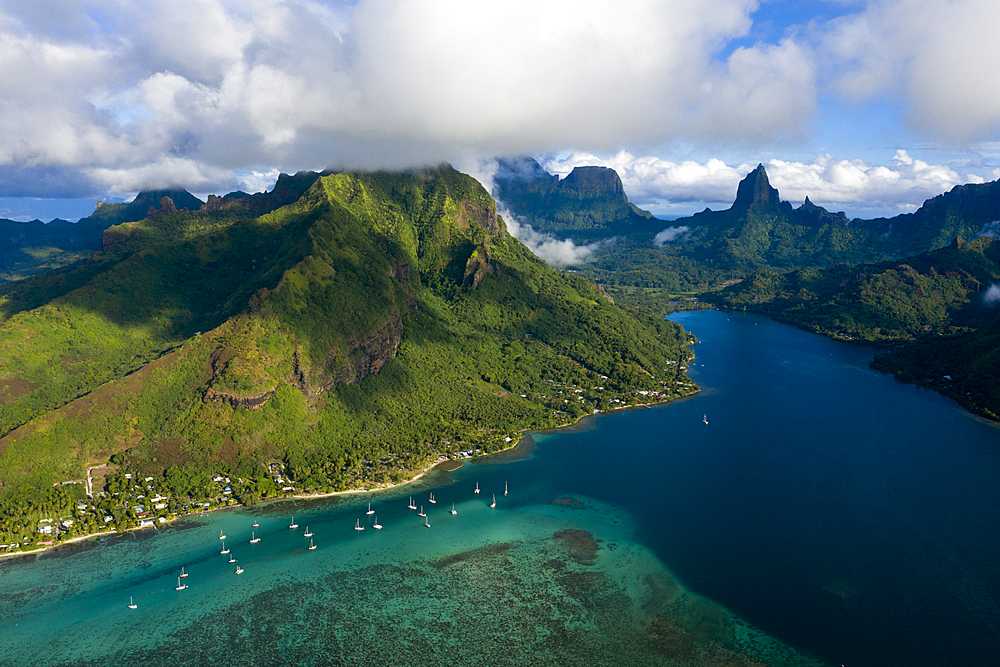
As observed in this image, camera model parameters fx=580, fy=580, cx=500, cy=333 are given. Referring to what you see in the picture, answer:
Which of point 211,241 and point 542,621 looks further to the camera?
point 211,241

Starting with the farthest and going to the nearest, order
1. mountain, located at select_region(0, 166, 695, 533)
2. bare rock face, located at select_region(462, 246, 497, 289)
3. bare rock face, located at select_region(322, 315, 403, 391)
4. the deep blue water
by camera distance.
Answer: bare rock face, located at select_region(462, 246, 497, 289)
bare rock face, located at select_region(322, 315, 403, 391)
mountain, located at select_region(0, 166, 695, 533)
the deep blue water

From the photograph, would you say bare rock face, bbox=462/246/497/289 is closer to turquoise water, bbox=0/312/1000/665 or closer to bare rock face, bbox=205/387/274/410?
turquoise water, bbox=0/312/1000/665

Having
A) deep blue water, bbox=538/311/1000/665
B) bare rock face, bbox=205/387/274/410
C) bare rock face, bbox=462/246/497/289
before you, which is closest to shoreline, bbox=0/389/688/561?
deep blue water, bbox=538/311/1000/665

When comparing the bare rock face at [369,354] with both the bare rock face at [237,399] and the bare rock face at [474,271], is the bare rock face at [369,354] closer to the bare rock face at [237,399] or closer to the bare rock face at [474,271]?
the bare rock face at [237,399]

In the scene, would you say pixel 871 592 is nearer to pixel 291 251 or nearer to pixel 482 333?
pixel 482 333

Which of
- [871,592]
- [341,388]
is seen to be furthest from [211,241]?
[871,592]

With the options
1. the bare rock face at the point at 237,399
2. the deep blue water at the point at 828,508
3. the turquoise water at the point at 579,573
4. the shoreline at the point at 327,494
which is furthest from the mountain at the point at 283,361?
the deep blue water at the point at 828,508

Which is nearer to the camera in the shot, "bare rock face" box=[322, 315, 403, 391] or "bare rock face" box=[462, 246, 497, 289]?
"bare rock face" box=[322, 315, 403, 391]
